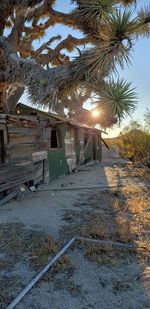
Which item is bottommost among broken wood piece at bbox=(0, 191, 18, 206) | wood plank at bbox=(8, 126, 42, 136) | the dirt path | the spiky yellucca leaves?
the dirt path

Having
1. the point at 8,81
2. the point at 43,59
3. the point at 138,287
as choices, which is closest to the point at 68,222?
the point at 138,287

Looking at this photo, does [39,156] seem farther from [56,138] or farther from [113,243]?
[113,243]

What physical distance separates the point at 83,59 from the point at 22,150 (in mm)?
3490

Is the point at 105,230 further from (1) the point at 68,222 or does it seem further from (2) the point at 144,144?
(2) the point at 144,144

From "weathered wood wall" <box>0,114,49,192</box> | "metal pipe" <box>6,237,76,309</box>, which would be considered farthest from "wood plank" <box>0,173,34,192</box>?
"metal pipe" <box>6,237,76,309</box>

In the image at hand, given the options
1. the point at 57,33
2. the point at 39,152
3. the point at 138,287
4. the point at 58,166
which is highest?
the point at 57,33

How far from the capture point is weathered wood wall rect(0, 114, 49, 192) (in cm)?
751

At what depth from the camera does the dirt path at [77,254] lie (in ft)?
9.30

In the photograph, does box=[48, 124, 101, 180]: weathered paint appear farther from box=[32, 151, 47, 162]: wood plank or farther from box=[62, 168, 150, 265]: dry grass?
box=[62, 168, 150, 265]: dry grass

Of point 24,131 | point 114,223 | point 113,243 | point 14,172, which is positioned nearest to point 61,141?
point 24,131

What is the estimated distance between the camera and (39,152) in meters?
9.74

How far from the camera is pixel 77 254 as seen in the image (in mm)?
3879

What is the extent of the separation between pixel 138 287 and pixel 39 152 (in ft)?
23.8

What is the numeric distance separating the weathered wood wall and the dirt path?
1.00 metres
